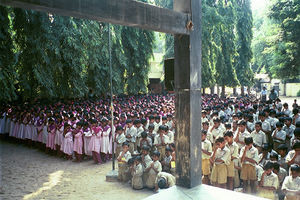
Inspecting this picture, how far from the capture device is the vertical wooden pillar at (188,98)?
6.81 feet

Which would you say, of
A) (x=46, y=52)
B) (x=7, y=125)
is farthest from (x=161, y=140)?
(x=7, y=125)

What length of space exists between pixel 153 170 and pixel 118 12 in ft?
15.8

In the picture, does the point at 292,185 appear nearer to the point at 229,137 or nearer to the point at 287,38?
the point at 229,137

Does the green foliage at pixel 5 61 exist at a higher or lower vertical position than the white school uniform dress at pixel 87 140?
higher

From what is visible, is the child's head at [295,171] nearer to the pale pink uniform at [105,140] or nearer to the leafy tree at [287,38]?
the pale pink uniform at [105,140]

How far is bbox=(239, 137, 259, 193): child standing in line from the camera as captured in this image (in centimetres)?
509

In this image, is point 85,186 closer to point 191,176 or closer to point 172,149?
point 172,149

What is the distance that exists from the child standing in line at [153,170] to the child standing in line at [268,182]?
7.42 feet

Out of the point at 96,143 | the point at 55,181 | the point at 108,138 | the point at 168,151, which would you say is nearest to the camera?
the point at 168,151

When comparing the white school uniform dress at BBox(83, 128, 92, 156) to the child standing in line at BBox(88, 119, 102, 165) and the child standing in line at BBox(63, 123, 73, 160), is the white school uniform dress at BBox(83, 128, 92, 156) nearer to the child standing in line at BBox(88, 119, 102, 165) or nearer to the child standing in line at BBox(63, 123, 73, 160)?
the child standing in line at BBox(88, 119, 102, 165)

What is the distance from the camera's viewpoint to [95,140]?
26.9 feet

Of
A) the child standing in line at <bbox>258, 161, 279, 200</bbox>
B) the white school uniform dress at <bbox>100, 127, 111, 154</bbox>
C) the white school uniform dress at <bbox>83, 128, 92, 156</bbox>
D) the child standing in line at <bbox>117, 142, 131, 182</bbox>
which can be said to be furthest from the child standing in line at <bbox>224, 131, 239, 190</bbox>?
the white school uniform dress at <bbox>83, 128, 92, 156</bbox>

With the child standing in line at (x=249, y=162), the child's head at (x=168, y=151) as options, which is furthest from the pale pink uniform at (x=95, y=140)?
the child standing in line at (x=249, y=162)

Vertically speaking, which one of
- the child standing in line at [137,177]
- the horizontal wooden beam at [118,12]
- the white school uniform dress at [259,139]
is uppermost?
the horizontal wooden beam at [118,12]
